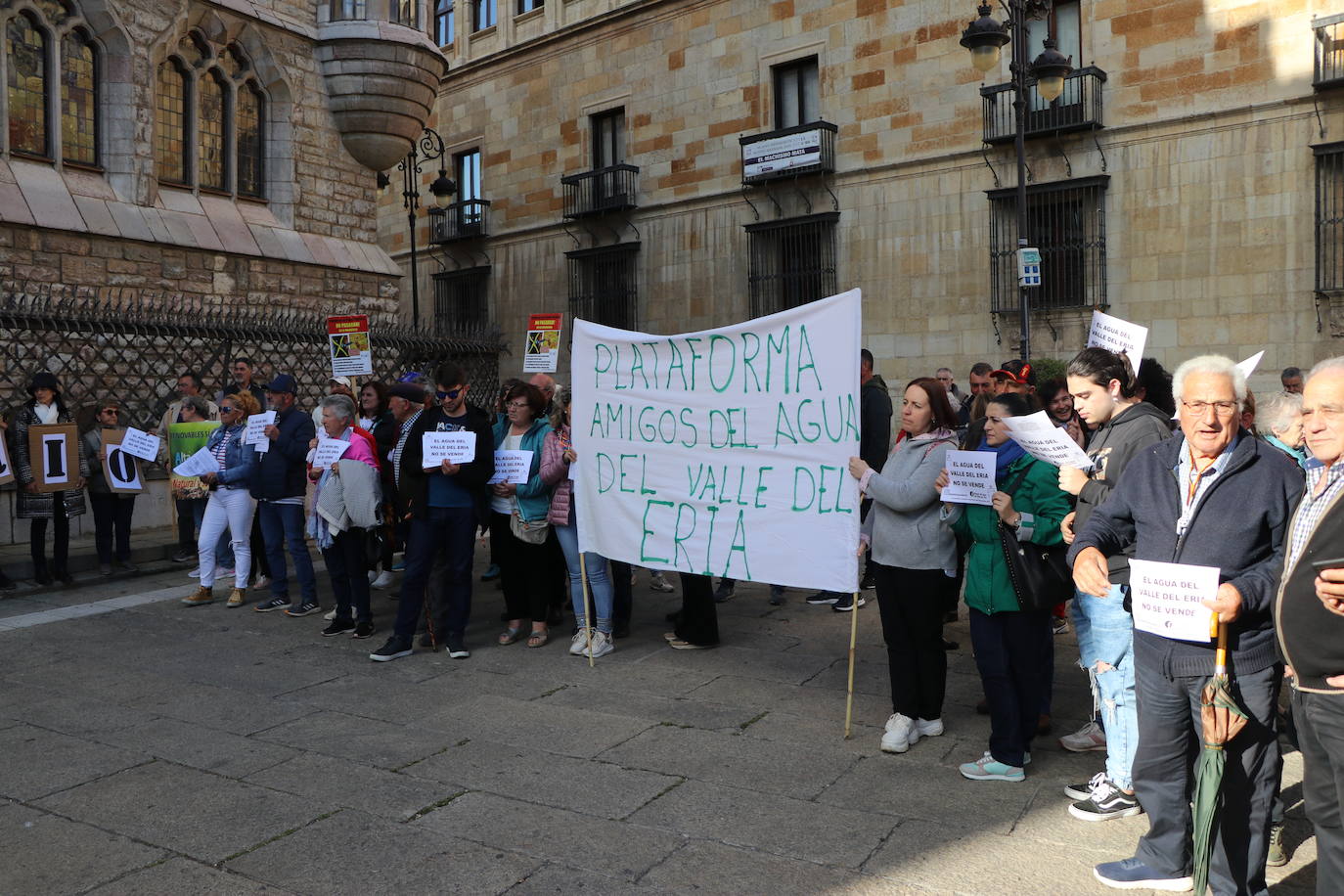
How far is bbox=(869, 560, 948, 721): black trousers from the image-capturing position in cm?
458

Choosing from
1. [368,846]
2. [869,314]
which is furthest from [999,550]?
[869,314]

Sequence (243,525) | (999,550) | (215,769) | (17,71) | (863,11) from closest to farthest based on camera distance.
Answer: (999,550) < (215,769) < (243,525) < (17,71) < (863,11)

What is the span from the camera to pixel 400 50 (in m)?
16.0

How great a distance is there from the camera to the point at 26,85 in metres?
13.1

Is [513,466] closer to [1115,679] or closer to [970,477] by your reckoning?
[970,477]

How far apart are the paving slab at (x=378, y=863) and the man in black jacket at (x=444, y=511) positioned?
266 centimetres

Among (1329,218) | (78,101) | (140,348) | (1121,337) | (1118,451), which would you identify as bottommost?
(1118,451)

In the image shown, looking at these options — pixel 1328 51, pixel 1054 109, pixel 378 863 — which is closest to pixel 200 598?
pixel 378 863

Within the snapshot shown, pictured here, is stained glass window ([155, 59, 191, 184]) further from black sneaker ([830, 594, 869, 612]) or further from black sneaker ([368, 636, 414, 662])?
black sneaker ([830, 594, 869, 612])

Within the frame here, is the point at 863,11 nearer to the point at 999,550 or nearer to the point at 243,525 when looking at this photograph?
the point at 243,525

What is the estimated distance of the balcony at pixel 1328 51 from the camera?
609 inches

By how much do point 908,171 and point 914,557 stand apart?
53.8ft

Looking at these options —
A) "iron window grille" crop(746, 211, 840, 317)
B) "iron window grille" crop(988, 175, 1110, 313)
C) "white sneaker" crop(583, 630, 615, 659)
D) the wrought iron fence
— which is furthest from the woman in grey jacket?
"iron window grille" crop(746, 211, 840, 317)

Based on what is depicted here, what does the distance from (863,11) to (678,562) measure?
17352mm
